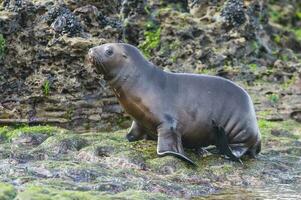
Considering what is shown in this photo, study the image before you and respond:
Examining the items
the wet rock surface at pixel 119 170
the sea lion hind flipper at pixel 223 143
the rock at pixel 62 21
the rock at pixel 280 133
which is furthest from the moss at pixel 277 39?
the sea lion hind flipper at pixel 223 143

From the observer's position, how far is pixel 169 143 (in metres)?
8.39

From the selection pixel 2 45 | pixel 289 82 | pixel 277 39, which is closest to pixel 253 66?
pixel 289 82

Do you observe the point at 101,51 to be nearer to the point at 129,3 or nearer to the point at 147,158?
the point at 147,158

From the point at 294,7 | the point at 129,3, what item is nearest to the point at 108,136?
the point at 129,3

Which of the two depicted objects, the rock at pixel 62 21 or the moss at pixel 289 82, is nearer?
the rock at pixel 62 21

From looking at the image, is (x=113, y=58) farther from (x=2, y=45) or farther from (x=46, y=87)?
(x=2, y=45)

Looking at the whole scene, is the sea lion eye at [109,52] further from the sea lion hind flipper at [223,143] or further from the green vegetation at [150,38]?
the green vegetation at [150,38]

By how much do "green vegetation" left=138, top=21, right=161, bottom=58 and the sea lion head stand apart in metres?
4.70

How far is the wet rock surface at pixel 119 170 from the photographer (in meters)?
A: 6.48

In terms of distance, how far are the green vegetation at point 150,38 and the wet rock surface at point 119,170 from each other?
14.1 feet

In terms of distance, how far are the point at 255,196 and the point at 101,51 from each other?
8.86 ft

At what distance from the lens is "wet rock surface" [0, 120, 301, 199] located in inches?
255

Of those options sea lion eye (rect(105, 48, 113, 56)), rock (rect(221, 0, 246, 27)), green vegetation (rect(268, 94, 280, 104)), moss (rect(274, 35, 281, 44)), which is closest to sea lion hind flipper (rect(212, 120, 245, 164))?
sea lion eye (rect(105, 48, 113, 56))

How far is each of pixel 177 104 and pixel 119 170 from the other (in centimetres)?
158
